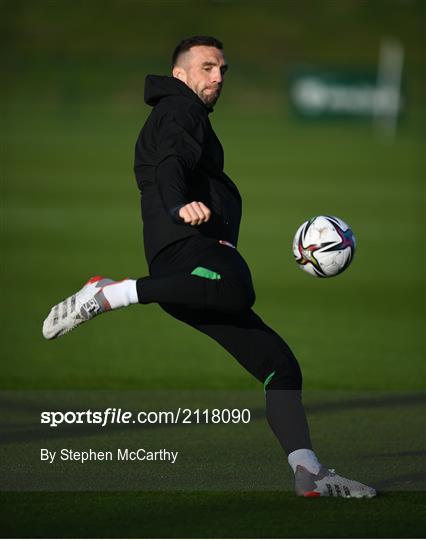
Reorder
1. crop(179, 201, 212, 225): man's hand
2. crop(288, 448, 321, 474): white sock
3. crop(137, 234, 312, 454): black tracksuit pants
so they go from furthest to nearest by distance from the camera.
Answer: crop(288, 448, 321, 474): white sock
crop(137, 234, 312, 454): black tracksuit pants
crop(179, 201, 212, 225): man's hand

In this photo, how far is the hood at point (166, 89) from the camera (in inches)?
269

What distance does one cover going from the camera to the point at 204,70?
6891mm

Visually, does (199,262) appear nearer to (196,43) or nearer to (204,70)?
(204,70)

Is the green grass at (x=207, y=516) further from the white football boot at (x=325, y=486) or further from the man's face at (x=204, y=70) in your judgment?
the man's face at (x=204, y=70)

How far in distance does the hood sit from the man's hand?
33.0 inches

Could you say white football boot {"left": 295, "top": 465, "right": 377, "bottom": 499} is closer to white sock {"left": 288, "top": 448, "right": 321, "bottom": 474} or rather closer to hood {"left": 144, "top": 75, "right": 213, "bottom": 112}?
white sock {"left": 288, "top": 448, "right": 321, "bottom": 474}

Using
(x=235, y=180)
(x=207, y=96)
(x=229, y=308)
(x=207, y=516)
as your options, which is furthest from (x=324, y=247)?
(x=235, y=180)

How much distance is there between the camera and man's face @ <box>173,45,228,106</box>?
271 inches

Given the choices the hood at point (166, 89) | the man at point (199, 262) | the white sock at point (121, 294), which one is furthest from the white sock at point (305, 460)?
the hood at point (166, 89)

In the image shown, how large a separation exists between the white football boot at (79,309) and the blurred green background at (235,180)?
886 millimetres

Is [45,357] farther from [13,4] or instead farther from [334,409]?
[13,4]

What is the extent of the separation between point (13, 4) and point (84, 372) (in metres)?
60.6

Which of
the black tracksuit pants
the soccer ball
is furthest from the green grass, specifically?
the soccer ball

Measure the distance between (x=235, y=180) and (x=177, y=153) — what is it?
29926 mm
